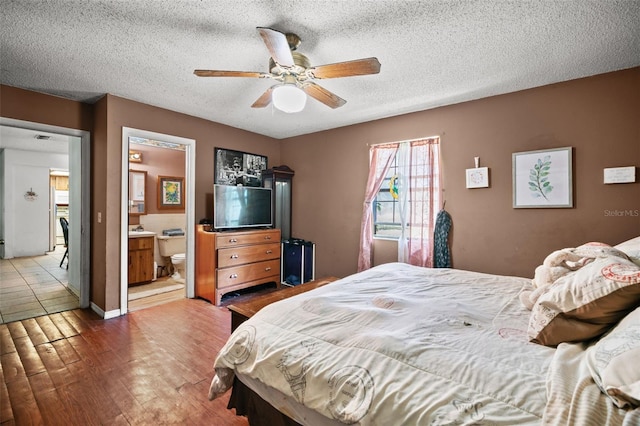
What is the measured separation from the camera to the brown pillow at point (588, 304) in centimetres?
95

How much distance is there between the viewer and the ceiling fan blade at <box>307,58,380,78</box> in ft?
5.83

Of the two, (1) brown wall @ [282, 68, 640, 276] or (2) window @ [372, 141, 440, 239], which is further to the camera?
(2) window @ [372, 141, 440, 239]

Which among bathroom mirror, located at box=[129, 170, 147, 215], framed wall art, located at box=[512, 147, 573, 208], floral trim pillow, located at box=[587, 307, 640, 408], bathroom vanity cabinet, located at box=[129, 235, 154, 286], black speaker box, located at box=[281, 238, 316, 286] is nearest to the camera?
floral trim pillow, located at box=[587, 307, 640, 408]

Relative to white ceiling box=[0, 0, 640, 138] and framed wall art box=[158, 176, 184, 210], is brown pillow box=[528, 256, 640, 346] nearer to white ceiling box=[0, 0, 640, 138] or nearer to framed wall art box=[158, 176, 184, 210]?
white ceiling box=[0, 0, 640, 138]

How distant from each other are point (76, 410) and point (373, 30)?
3037 millimetres

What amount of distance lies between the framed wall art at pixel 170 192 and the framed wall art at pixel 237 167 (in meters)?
1.70

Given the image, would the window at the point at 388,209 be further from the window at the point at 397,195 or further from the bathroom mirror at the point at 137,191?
the bathroom mirror at the point at 137,191

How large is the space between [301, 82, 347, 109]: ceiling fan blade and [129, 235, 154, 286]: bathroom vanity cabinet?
3.58m

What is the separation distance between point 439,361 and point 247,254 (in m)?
3.34

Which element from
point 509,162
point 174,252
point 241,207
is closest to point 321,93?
point 509,162

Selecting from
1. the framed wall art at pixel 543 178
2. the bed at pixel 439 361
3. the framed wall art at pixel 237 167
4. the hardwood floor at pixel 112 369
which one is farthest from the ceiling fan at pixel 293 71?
the framed wall art at pixel 237 167

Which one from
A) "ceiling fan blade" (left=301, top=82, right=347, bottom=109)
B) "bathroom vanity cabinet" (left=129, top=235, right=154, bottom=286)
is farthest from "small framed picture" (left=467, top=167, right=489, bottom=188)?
"bathroom vanity cabinet" (left=129, top=235, right=154, bottom=286)

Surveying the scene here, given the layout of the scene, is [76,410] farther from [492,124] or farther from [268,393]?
[492,124]

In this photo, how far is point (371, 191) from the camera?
151 inches
